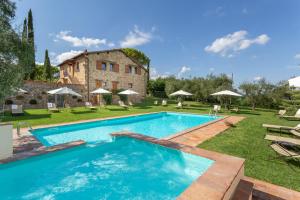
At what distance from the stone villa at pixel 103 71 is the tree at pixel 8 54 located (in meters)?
15.5

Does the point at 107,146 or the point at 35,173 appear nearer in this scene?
the point at 35,173

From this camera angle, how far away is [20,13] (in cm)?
607

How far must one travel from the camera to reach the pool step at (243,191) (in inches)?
113

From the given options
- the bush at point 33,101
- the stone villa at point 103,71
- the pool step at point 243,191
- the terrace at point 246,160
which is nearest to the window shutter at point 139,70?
the stone villa at point 103,71

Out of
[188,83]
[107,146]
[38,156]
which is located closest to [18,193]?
[38,156]

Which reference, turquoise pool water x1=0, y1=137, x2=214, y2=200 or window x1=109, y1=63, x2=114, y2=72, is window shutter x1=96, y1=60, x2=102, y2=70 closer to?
window x1=109, y1=63, x2=114, y2=72

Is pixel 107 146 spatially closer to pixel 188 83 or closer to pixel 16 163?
pixel 16 163

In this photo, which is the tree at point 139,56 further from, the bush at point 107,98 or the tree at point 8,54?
the tree at point 8,54

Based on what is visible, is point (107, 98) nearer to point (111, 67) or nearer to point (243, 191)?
point (111, 67)

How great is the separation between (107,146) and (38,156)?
228 centimetres

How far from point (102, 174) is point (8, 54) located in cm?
476

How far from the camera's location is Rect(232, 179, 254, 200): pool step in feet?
9.42

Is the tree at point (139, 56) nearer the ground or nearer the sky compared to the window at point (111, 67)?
nearer the sky

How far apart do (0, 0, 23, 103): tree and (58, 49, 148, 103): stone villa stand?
1553 cm
